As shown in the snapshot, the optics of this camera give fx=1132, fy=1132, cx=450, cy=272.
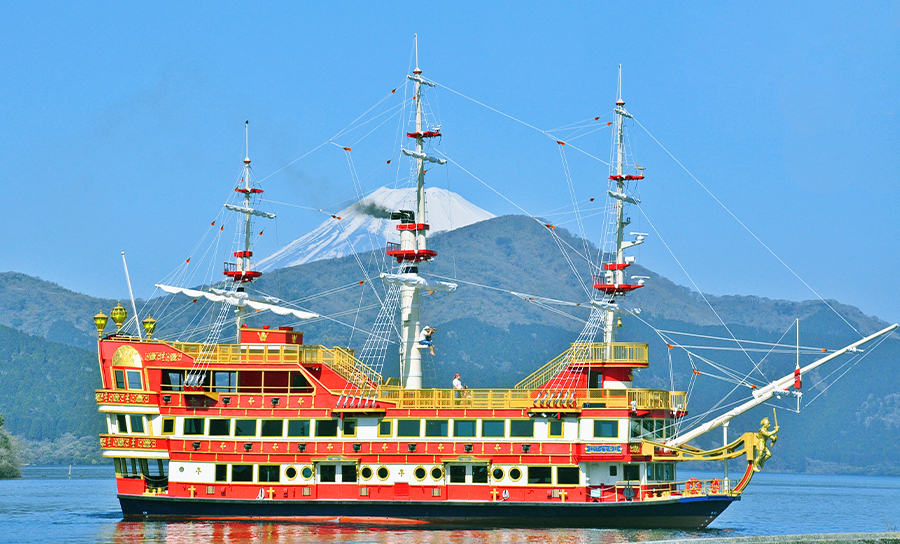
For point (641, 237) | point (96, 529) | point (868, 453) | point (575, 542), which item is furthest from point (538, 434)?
point (868, 453)

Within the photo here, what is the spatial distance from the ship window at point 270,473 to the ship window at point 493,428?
24.6ft

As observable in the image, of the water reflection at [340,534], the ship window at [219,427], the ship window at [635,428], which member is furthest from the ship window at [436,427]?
the ship window at [219,427]

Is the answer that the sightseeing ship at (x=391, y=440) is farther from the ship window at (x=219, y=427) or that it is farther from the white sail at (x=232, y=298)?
the white sail at (x=232, y=298)

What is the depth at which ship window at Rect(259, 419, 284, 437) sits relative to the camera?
134ft

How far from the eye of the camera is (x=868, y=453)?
194m

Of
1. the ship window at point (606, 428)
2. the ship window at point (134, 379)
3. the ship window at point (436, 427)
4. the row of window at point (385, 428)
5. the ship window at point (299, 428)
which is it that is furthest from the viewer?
the ship window at point (134, 379)

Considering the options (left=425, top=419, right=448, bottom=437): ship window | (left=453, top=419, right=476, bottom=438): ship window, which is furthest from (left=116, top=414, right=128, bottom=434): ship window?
(left=453, top=419, right=476, bottom=438): ship window

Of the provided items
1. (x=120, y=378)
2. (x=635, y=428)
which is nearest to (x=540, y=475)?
(x=635, y=428)

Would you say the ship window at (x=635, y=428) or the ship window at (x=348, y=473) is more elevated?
the ship window at (x=635, y=428)

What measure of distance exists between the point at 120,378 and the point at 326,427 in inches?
309

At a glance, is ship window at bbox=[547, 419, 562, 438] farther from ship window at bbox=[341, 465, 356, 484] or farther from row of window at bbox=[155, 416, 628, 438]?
ship window at bbox=[341, 465, 356, 484]

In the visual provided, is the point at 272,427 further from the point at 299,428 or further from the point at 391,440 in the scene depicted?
the point at 391,440

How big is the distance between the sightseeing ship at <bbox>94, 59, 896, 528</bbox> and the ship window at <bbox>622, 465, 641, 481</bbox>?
0.11 feet

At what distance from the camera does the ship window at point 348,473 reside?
4034 cm
